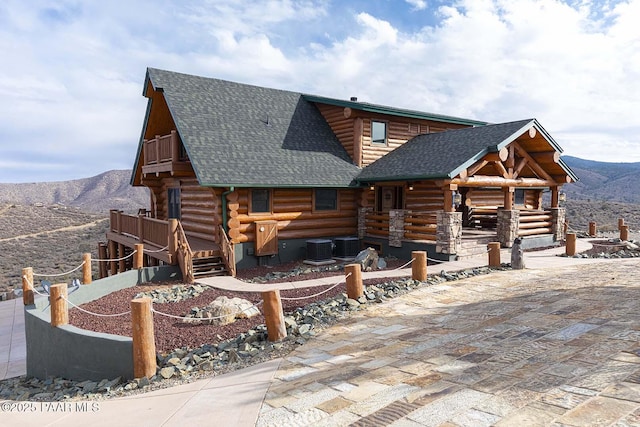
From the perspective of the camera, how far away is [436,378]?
5789mm

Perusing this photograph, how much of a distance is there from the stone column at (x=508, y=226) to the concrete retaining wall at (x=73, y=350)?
14872mm

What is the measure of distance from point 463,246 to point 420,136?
7046 mm

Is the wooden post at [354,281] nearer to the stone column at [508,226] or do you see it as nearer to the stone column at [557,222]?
the stone column at [508,226]

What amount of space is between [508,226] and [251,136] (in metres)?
11.2

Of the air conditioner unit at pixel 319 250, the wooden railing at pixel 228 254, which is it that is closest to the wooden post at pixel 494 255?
the air conditioner unit at pixel 319 250

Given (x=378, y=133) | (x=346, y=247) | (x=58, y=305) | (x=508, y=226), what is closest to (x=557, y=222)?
(x=508, y=226)

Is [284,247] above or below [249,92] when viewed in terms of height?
below

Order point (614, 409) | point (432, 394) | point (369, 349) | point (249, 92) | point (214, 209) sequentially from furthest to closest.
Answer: point (249, 92) → point (214, 209) → point (369, 349) → point (432, 394) → point (614, 409)

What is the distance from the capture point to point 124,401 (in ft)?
20.6

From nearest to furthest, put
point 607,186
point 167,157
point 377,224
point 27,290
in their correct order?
point 27,290
point 167,157
point 377,224
point 607,186

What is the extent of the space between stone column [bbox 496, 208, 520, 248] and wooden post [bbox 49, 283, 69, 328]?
610 inches

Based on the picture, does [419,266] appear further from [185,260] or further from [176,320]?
[185,260]

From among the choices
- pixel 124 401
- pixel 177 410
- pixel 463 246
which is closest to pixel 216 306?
pixel 124 401

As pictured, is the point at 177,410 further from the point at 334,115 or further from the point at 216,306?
the point at 334,115
